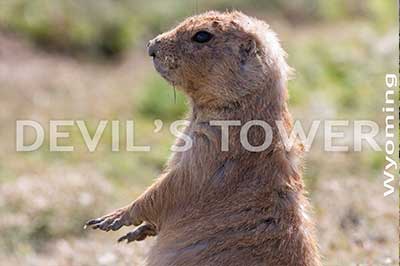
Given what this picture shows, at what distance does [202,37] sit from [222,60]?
0.15 metres

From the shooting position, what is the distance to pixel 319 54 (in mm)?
A: 13898

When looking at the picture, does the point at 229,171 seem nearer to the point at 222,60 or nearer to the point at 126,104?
the point at 222,60

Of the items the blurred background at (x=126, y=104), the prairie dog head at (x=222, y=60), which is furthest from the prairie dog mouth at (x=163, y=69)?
the blurred background at (x=126, y=104)

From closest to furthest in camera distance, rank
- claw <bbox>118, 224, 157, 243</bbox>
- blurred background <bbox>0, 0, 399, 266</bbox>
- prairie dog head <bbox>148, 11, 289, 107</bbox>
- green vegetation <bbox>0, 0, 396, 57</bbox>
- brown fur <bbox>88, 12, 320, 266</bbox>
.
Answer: brown fur <bbox>88, 12, 320, 266</bbox>
prairie dog head <bbox>148, 11, 289, 107</bbox>
claw <bbox>118, 224, 157, 243</bbox>
blurred background <bbox>0, 0, 399, 266</bbox>
green vegetation <bbox>0, 0, 396, 57</bbox>

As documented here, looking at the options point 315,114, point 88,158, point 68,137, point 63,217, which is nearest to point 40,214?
point 63,217

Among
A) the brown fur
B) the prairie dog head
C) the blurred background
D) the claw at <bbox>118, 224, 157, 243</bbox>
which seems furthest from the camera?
the blurred background

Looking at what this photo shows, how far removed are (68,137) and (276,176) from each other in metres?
6.53

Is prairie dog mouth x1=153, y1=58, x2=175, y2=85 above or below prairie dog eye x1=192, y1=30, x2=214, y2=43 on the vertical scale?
below

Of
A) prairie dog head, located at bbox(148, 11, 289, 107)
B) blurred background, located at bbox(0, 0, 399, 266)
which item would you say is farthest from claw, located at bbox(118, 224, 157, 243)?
blurred background, located at bbox(0, 0, 399, 266)

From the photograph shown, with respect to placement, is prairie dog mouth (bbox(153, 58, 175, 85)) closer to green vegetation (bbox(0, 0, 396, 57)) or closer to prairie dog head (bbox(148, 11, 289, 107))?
prairie dog head (bbox(148, 11, 289, 107))

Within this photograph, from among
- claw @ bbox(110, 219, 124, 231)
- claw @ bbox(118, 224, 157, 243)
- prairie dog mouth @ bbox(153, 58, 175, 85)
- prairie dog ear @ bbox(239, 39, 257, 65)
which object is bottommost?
claw @ bbox(118, 224, 157, 243)

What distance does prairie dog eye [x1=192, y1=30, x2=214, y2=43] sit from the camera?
4426mm

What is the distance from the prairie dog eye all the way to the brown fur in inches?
0.9

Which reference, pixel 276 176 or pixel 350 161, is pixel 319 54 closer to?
pixel 350 161
